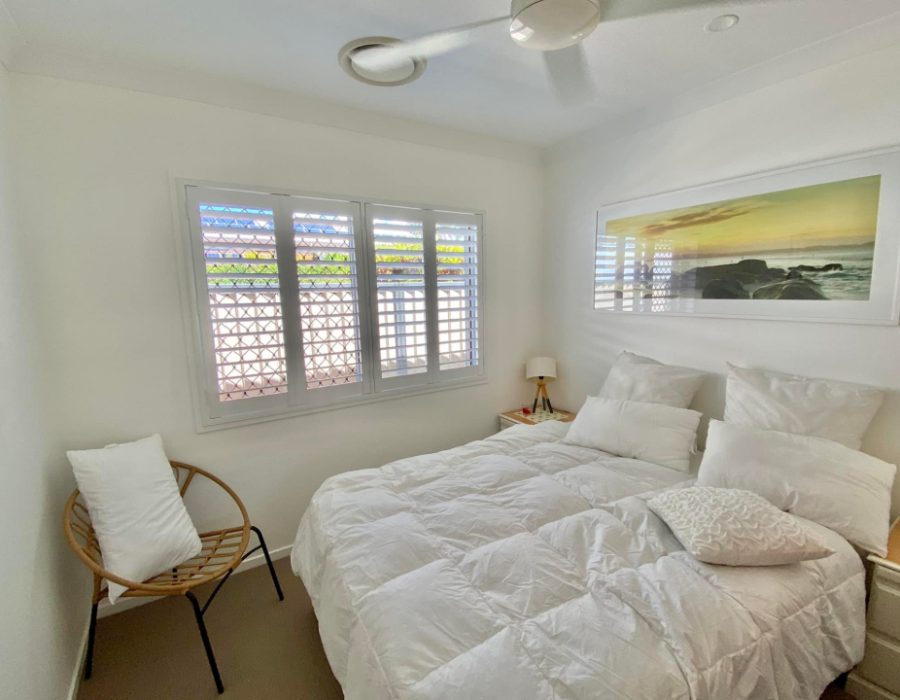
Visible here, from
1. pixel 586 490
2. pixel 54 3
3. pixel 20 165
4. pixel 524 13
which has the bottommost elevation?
pixel 586 490

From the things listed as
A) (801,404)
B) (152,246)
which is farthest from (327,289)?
(801,404)

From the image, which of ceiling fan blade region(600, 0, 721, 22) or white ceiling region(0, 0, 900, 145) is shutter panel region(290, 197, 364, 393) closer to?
white ceiling region(0, 0, 900, 145)

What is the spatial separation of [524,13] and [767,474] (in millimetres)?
1920

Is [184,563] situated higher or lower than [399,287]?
lower

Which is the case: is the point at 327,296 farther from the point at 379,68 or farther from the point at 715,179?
the point at 715,179

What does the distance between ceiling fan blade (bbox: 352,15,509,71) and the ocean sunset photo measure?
1560 millimetres

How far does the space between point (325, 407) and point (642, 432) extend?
182 centimetres

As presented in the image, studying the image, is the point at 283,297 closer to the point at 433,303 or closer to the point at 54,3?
the point at 433,303

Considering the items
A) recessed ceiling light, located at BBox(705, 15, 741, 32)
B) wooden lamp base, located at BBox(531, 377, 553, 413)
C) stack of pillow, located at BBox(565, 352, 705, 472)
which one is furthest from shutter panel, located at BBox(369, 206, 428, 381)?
recessed ceiling light, located at BBox(705, 15, 741, 32)

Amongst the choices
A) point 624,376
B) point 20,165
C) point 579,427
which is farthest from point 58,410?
point 624,376

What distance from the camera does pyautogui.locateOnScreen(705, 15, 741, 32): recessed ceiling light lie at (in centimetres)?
163

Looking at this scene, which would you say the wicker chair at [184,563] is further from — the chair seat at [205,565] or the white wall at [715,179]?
the white wall at [715,179]

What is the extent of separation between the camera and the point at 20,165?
1.73 metres

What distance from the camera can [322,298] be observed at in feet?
8.00
